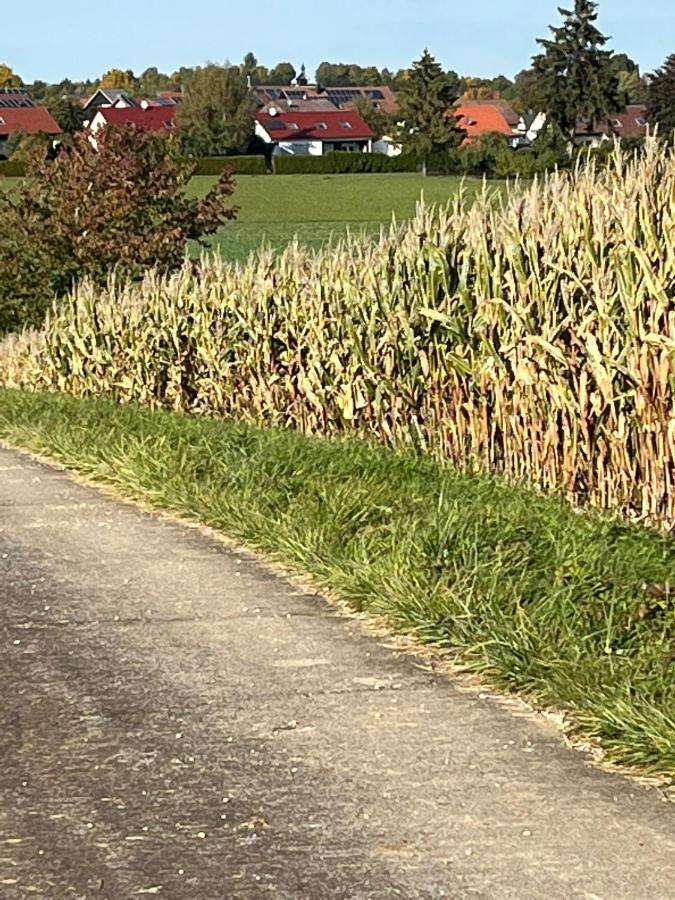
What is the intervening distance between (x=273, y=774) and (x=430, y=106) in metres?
110

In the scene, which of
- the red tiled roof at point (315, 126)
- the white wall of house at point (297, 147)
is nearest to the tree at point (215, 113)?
the red tiled roof at point (315, 126)

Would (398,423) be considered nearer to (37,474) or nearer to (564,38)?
(37,474)

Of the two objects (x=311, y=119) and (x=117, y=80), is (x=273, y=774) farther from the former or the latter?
(x=117, y=80)

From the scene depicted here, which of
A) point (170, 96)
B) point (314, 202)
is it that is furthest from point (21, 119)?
point (314, 202)

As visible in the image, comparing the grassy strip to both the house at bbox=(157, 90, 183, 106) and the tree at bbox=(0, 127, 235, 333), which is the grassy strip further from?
the house at bbox=(157, 90, 183, 106)

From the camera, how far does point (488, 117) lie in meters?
153

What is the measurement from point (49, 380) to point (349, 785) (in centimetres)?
1616

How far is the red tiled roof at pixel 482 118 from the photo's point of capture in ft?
488

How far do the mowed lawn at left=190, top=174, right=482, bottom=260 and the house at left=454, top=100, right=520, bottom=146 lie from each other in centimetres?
5049

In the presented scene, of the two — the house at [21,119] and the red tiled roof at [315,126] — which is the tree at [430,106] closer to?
the house at [21,119]

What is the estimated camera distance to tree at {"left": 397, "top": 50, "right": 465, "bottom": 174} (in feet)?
369

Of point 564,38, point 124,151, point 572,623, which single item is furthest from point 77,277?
point 564,38

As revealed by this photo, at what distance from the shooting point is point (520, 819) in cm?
478

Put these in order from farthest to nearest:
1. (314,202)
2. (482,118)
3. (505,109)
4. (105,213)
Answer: (505,109) → (482,118) → (314,202) → (105,213)
